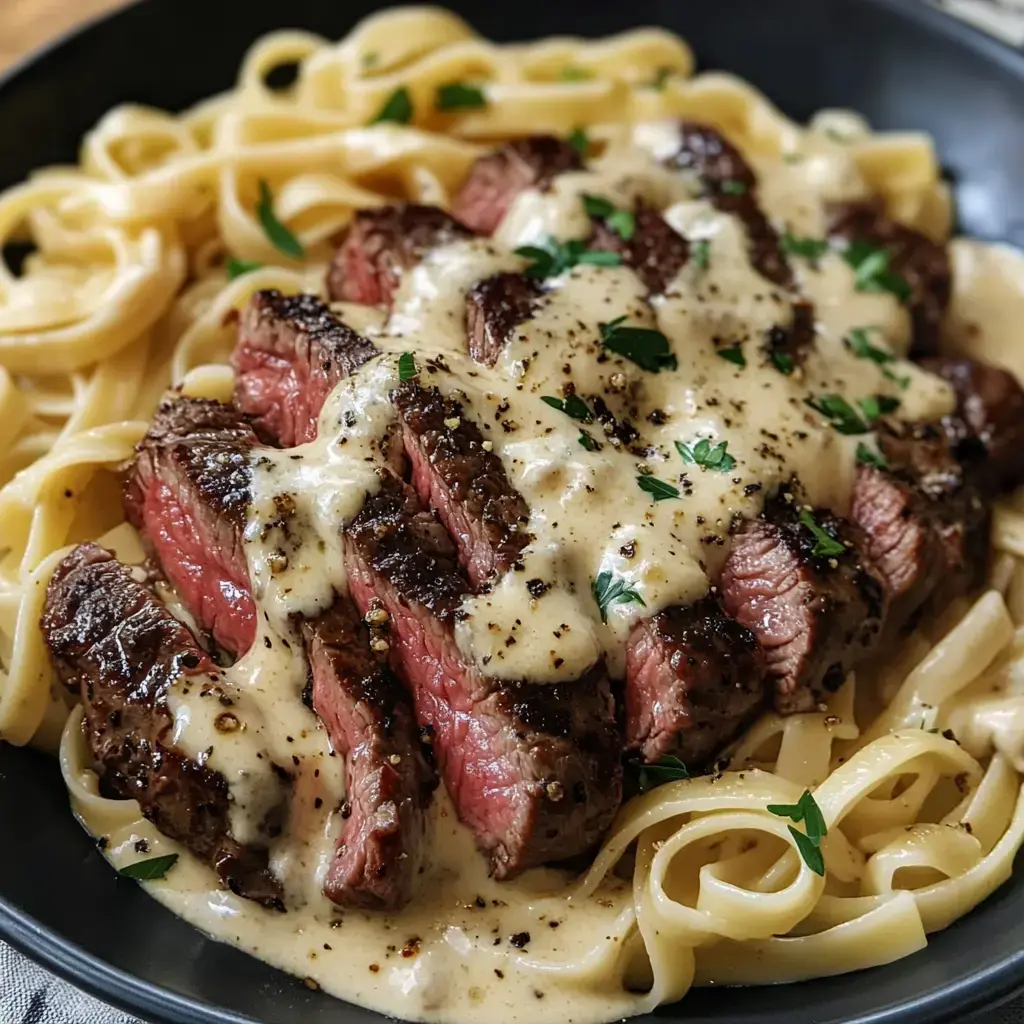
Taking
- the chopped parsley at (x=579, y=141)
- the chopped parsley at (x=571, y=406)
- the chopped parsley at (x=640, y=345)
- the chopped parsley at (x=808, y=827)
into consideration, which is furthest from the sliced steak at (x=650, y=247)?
the chopped parsley at (x=808, y=827)

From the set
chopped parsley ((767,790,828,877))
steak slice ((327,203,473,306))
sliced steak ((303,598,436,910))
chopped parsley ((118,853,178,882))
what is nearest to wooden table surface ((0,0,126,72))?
steak slice ((327,203,473,306))

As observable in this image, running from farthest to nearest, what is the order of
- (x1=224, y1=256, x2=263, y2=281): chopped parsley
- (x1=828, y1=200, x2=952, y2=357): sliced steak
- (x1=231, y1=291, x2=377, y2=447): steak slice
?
(x1=828, y1=200, x2=952, y2=357): sliced steak → (x1=224, y1=256, x2=263, y2=281): chopped parsley → (x1=231, y1=291, x2=377, y2=447): steak slice

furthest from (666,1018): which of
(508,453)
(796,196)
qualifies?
(796,196)

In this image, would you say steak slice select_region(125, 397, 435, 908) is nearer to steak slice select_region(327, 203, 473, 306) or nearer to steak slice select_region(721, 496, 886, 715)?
steak slice select_region(327, 203, 473, 306)

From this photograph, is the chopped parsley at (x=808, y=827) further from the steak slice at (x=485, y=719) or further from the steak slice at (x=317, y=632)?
the steak slice at (x=317, y=632)

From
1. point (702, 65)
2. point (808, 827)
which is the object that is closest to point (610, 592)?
point (808, 827)

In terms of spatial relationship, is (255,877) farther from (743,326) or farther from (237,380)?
(743,326)

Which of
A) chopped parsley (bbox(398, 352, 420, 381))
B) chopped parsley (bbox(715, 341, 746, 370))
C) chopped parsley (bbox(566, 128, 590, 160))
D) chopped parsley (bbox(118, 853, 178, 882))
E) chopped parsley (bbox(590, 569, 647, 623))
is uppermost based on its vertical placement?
chopped parsley (bbox(715, 341, 746, 370))
